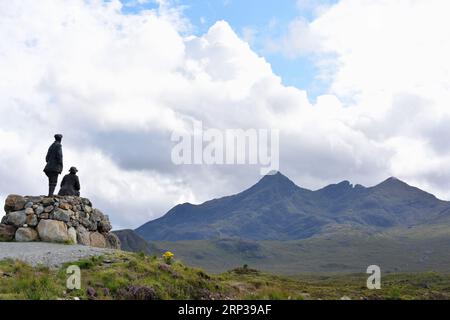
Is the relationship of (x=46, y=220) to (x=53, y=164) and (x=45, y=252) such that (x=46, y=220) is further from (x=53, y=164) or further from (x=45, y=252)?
(x=45, y=252)

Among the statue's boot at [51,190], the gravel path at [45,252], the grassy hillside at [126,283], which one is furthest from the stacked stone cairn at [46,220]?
the grassy hillside at [126,283]

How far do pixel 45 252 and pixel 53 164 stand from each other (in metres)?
9.14

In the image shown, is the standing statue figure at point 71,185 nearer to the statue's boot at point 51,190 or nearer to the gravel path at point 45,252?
the statue's boot at point 51,190

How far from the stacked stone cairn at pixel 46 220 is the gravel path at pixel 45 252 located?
1.17 m

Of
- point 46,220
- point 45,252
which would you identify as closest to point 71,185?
point 46,220

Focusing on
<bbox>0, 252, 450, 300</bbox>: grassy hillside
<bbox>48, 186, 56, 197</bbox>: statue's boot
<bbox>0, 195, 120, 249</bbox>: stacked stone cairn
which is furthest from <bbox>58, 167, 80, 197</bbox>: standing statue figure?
<bbox>0, 252, 450, 300</bbox>: grassy hillside

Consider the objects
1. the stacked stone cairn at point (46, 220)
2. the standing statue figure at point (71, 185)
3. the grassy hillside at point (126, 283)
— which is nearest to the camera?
the grassy hillside at point (126, 283)

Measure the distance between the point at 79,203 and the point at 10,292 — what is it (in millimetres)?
15123

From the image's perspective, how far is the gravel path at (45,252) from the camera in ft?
82.3

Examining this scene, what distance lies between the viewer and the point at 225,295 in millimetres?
25438

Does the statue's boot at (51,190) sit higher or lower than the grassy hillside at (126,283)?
higher

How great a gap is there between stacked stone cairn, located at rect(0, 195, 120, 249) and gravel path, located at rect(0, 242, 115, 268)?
1174 mm
